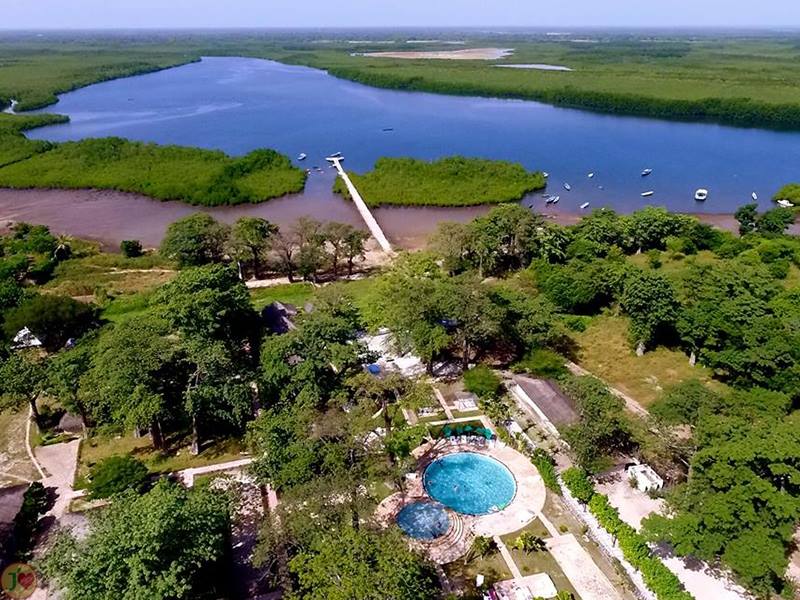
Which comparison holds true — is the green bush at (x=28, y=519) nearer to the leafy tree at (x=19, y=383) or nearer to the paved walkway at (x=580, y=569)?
the leafy tree at (x=19, y=383)

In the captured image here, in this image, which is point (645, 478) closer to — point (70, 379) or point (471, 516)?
point (471, 516)

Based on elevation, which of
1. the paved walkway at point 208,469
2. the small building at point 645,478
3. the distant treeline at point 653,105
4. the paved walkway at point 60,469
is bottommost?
the paved walkway at point 208,469

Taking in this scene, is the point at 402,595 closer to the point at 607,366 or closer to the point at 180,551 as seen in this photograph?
the point at 180,551

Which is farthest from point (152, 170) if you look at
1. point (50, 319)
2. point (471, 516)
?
point (471, 516)

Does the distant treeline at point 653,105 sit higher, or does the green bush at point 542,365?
the distant treeline at point 653,105

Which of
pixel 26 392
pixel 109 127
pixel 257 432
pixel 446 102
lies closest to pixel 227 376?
pixel 257 432

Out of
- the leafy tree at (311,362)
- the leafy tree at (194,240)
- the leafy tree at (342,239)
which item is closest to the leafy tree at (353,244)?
the leafy tree at (342,239)
